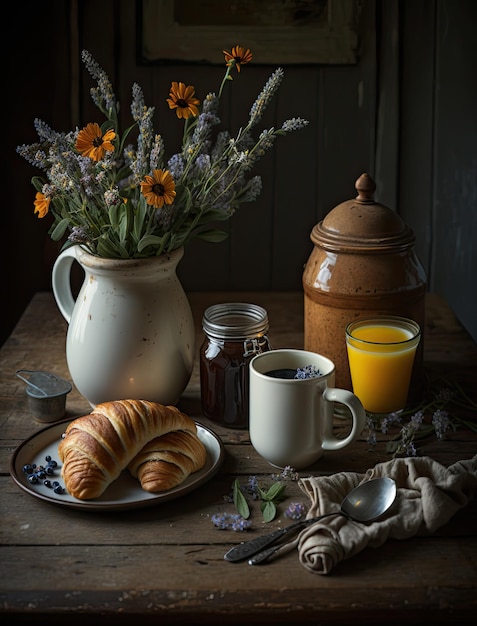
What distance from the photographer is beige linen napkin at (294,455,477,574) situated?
97cm

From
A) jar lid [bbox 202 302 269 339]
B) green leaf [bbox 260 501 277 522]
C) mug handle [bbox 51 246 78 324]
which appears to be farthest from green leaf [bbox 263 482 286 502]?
mug handle [bbox 51 246 78 324]

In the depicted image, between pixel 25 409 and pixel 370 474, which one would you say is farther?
pixel 25 409

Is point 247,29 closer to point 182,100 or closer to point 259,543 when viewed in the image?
point 182,100

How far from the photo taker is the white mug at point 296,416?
1123 millimetres

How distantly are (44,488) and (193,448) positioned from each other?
0.20 metres

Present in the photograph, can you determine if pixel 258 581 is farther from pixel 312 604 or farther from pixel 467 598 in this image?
pixel 467 598

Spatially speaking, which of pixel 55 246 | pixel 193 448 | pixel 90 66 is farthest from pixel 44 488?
pixel 55 246

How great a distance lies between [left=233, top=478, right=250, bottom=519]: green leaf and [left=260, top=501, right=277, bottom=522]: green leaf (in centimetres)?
2

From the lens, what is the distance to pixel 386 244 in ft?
4.34

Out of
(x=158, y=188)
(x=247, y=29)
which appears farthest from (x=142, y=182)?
(x=247, y=29)

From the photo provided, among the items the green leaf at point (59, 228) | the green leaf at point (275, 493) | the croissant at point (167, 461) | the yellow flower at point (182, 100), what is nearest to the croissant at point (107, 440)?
the croissant at point (167, 461)

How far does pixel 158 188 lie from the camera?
A: 43.8 inches

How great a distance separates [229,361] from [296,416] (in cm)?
17

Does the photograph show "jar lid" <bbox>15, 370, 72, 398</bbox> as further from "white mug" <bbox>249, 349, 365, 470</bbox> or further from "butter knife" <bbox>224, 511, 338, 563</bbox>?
"butter knife" <bbox>224, 511, 338, 563</bbox>
